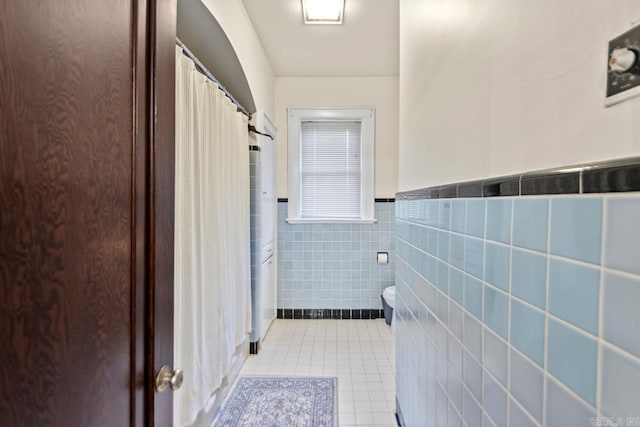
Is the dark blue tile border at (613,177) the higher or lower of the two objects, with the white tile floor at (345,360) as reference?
higher

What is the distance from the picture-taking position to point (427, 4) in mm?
1264

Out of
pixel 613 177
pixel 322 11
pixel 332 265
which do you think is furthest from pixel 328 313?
pixel 613 177

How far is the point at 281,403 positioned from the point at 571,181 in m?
2.04

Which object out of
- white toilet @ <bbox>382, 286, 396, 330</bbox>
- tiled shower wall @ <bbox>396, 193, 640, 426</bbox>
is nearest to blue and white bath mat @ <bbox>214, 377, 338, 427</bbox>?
tiled shower wall @ <bbox>396, 193, 640, 426</bbox>

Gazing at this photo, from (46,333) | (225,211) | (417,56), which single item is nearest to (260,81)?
(225,211)

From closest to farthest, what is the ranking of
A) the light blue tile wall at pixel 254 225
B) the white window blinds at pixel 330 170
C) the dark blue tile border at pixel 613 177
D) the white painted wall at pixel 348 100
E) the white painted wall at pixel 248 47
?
the dark blue tile border at pixel 613 177
the white painted wall at pixel 248 47
the light blue tile wall at pixel 254 225
the white painted wall at pixel 348 100
the white window blinds at pixel 330 170

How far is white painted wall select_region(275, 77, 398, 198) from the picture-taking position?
346 cm

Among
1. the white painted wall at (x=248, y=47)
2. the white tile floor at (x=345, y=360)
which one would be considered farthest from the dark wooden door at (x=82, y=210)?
the white tile floor at (x=345, y=360)

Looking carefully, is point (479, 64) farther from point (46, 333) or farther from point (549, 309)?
point (46, 333)

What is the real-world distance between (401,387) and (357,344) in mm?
1158

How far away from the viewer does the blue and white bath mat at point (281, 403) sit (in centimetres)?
183

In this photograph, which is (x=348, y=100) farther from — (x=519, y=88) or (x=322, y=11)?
(x=519, y=88)

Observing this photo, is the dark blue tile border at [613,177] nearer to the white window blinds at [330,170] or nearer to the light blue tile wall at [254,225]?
the light blue tile wall at [254,225]

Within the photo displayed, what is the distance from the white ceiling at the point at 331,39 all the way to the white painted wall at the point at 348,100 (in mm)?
80
